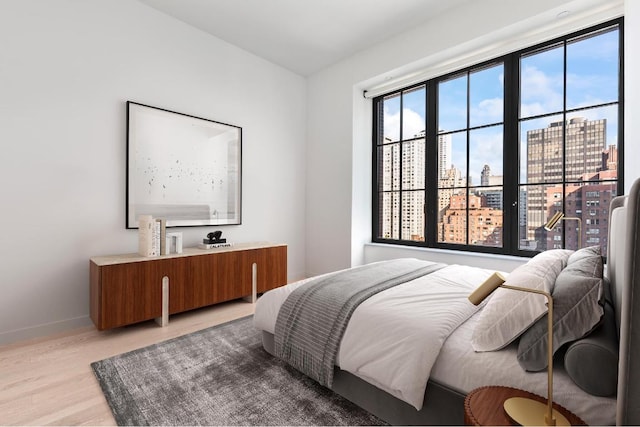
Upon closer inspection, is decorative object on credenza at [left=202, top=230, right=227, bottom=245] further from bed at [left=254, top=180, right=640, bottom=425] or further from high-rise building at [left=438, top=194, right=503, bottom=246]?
high-rise building at [left=438, top=194, right=503, bottom=246]

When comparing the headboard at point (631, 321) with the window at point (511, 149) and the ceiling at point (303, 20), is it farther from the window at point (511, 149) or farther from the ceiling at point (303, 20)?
the ceiling at point (303, 20)

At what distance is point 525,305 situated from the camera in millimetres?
1198

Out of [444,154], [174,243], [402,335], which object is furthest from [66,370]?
[444,154]

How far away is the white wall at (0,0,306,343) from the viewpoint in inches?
94.3

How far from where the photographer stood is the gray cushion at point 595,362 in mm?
962

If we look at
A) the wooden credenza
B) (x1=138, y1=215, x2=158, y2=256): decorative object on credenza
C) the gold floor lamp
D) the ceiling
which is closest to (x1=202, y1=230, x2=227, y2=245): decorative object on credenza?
the wooden credenza

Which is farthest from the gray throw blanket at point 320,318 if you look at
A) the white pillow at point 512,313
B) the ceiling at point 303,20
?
the ceiling at point 303,20

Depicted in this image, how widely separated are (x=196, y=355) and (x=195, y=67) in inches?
116

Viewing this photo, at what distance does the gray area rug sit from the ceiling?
3.18 metres

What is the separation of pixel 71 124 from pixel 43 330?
1.74 meters

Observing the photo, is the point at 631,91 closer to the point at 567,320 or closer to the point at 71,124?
the point at 567,320

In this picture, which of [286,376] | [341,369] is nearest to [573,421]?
[341,369]

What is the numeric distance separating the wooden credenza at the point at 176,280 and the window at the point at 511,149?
1826 mm

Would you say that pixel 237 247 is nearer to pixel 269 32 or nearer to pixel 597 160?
pixel 269 32
